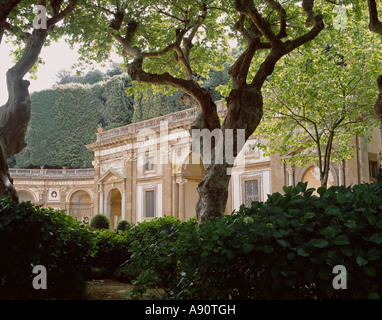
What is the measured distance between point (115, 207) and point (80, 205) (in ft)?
39.9

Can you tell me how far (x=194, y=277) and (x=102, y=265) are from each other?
6.12 meters

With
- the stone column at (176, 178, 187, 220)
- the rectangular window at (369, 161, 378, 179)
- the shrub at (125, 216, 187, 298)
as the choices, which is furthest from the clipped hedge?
the stone column at (176, 178, 187, 220)

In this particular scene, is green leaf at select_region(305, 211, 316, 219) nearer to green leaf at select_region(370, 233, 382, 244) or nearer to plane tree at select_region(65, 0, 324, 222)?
green leaf at select_region(370, 233, 382, 244)

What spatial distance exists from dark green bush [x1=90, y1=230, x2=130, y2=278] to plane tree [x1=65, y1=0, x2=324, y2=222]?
3020 mm

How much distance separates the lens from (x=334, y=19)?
10.1 meters

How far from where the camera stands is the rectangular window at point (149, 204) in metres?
30.0

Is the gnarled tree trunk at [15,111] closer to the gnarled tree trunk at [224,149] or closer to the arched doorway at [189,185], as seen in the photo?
the gnarled tree trunk at [224,149]

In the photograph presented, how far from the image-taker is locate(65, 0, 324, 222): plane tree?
296 inches

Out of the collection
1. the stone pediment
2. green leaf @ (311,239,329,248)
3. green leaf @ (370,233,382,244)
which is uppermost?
the stone pediment

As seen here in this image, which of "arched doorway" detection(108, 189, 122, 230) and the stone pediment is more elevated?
the stone pediment

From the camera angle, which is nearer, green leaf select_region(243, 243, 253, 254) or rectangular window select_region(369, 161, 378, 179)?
green leaf select_region(243, 243, 253, 254)

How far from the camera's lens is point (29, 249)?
5.15 meters

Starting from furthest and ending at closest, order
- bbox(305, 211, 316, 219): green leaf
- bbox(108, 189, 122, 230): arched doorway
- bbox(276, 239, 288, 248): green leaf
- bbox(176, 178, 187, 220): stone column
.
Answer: bbox(108, 189, 122, 230): arched doorway
bbox(176, 178, 187, 220): stone column
bbox(305, 211, 316, 219): green leaf
bbox(276, 239, 288, 248): green leaf
